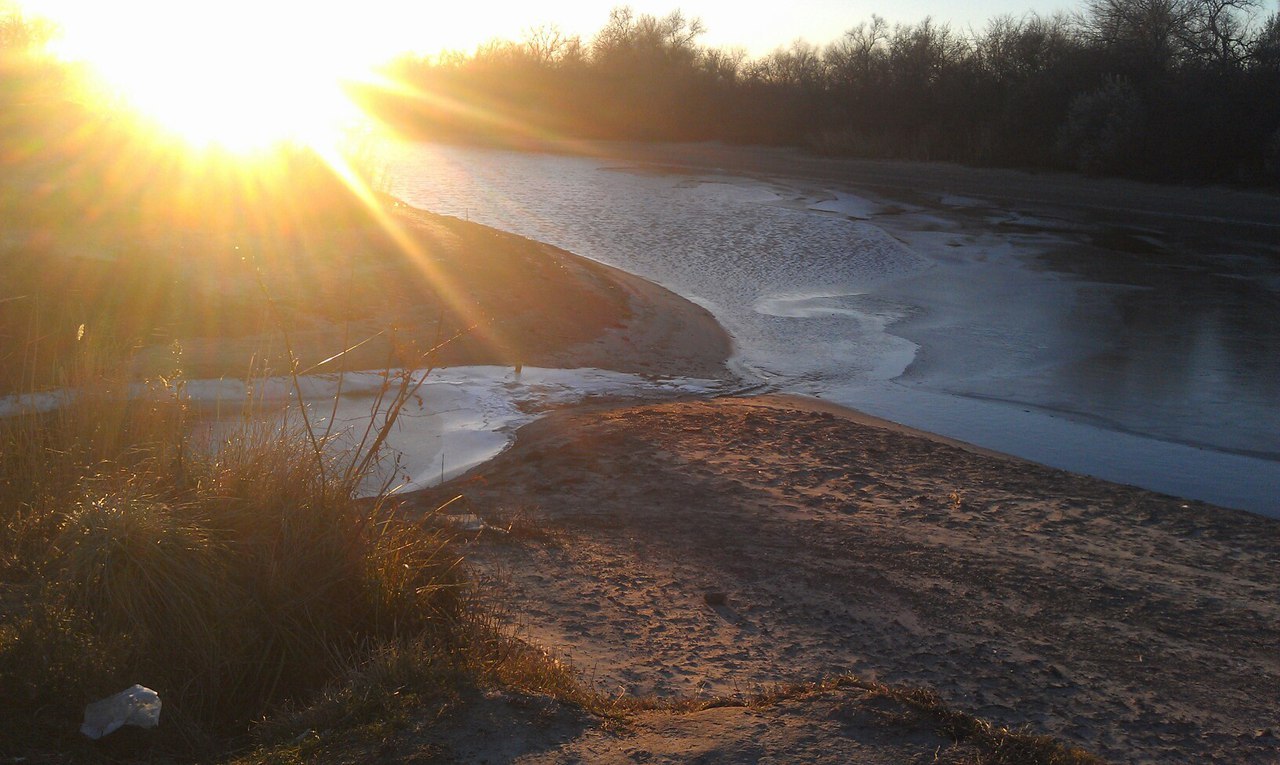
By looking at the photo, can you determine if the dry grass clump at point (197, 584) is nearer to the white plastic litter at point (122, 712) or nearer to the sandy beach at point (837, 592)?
the white plastic litter at point (122, 712)

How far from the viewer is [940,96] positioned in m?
43.6

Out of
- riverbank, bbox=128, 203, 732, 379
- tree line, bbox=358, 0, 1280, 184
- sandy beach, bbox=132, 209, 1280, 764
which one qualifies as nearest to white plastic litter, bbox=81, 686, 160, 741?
sandy beach, bbox=132, 209, 1280, 764

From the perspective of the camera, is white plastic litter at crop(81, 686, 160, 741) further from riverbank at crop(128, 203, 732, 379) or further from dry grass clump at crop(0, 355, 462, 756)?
riverbank at crop(128, 203, 732, 379)

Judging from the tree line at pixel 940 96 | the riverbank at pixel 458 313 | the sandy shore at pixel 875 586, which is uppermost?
the tree line at pixel 940 96

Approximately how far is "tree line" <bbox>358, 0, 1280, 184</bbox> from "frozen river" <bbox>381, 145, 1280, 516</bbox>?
5.29m

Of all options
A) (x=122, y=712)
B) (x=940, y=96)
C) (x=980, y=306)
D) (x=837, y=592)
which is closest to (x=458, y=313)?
(x=837, y=592)

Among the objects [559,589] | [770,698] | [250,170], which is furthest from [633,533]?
[250,170]

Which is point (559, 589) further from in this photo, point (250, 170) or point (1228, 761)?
point (250, 170)

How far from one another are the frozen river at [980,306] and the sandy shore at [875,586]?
1.84 metres

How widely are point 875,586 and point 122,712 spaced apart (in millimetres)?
3426

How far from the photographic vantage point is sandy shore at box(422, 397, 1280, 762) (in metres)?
4.18

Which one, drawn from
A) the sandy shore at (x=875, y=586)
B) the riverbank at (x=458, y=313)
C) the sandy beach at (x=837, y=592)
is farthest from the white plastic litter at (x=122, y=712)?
the riverbank at (x=458, y=313)

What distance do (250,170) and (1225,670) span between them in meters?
13.6

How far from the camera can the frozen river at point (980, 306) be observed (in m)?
9.69
